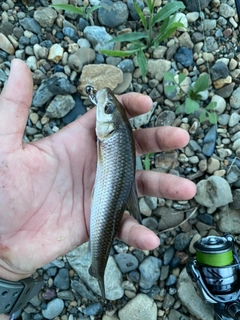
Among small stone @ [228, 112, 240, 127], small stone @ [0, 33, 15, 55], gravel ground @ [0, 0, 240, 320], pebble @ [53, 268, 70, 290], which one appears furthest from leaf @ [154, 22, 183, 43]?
pebble @ [53, 268, 70, 290]

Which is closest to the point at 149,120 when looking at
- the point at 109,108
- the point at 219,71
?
the point at 219,71

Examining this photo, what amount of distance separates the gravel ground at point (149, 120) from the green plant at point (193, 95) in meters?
0.08

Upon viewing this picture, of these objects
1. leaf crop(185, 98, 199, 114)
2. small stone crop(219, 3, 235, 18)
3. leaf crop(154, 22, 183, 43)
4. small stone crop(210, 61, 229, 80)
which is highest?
leaf crop(154, 22, 183, 43)

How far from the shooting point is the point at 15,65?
2.32m

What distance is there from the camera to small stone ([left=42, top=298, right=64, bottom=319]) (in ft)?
11.6

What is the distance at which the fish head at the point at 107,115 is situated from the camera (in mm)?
2510

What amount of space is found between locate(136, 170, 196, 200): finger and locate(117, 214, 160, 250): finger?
262mm

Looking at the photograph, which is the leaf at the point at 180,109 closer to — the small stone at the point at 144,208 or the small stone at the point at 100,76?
the small stone at the point at 100,76

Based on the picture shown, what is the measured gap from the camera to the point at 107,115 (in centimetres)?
252

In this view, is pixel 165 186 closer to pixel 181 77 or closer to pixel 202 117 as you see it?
pixel 202 117

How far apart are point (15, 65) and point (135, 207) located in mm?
1085

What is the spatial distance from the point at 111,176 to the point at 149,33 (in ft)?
5.56

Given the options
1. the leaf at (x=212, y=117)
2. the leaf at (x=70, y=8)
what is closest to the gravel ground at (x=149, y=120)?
the leaf at (x=212, y=117)

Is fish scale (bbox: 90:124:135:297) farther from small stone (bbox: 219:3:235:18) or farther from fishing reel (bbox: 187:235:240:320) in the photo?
small stone (bbox: 219:3:235:18)
